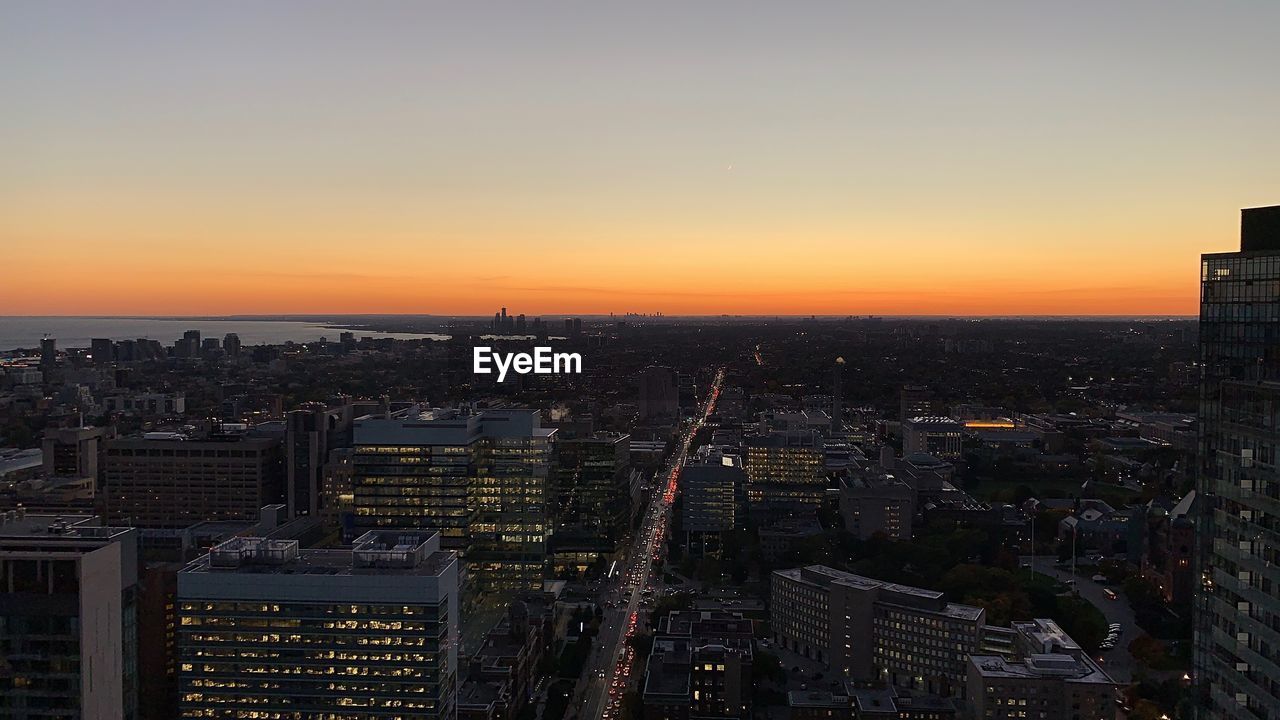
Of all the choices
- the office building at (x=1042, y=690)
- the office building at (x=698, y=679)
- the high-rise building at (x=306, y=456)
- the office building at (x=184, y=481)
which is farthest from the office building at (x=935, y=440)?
the office building at (x=1042, y=690)

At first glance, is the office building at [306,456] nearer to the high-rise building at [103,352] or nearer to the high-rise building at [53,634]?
the high-rise building at [53,634]

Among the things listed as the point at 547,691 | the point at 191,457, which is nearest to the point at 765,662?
the point at 547,691

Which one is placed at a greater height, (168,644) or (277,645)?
(277,645)

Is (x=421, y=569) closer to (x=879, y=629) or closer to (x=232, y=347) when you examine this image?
(x=879, y=629)

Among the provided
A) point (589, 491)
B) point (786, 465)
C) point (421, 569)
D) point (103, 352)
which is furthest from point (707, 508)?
point (103, 352)

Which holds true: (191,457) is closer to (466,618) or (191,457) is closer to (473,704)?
(466,618)

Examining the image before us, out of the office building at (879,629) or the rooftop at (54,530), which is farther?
the office building at (879,629)
